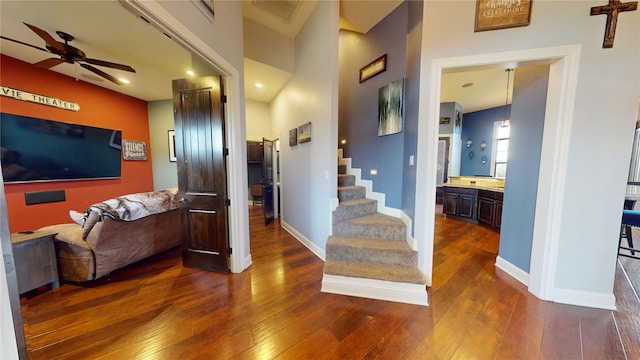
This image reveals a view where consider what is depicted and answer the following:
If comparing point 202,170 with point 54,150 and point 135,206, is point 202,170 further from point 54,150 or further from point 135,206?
point 54,150

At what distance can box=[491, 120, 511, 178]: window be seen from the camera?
226 inches

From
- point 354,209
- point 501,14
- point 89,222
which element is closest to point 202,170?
point 89,222

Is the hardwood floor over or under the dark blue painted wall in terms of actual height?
under

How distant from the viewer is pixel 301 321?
167 cm

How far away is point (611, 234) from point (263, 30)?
459 cm

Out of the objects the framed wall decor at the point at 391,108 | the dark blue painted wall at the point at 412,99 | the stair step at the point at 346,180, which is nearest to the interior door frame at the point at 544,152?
the dark blue painted wall at the point at 412,99

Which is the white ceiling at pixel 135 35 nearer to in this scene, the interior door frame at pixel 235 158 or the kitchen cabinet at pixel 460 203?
the interior door frame at pixel 235 158

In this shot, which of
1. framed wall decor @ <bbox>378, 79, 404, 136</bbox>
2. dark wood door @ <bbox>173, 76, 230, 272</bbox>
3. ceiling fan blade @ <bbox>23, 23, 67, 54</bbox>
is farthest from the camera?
framed wall decor @ <bbox>378, 79, 404, 136</bbox>

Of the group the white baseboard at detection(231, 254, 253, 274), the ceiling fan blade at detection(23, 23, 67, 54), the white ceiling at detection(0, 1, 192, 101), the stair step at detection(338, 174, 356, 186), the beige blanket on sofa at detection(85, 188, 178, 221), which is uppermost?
the white ceiling at detection(0, 1, 192, 101)

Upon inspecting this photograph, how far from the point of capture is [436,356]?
4.48 ft

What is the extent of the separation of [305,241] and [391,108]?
7.71ft

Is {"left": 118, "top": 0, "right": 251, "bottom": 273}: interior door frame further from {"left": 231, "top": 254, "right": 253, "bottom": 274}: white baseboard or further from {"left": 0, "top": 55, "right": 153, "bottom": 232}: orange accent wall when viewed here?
{"left": 0, "top": 55, "right": 153, "bottom": 232}: orange accent wall

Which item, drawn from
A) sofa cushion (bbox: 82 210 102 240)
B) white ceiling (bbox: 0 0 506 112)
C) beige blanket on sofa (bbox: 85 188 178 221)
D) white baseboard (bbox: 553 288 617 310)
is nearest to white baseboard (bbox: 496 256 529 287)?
white baseboard (bbox: 553 288 617 310)

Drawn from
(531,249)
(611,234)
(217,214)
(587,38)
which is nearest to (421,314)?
(531,249)
